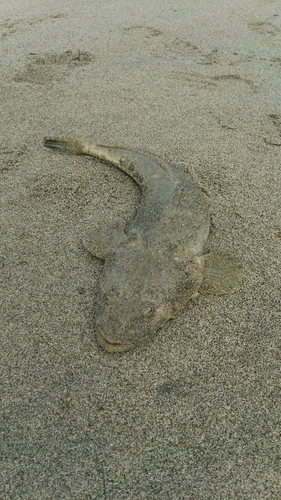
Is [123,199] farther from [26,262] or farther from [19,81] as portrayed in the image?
[19,81]

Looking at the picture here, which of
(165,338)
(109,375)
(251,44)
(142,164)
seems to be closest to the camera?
(109,375)

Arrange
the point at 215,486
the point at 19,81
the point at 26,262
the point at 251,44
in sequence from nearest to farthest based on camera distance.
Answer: the point at 215,486, the point at 26,262, the point at 19,81, the point at 251,44

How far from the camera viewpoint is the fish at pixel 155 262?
243 cm

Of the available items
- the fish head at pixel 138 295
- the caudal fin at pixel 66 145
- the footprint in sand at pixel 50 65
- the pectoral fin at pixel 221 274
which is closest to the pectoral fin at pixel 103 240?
the fish head at pixel 138 295

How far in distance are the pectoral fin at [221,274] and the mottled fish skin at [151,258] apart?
0.06 meters

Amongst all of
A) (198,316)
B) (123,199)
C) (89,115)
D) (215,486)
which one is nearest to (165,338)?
(198,316)

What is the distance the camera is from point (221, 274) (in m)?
2.80

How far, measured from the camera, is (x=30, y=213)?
3.42m

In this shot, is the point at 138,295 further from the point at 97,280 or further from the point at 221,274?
the point at 221,274

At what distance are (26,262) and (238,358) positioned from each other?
1666 mm

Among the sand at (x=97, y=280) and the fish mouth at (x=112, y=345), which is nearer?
the sand at (x=97, y=280)

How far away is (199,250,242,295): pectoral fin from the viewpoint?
108 inches

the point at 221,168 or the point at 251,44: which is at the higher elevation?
the point at 251,44

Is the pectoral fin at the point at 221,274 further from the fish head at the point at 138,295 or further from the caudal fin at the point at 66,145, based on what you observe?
the caudal fin at the point at 66,145
